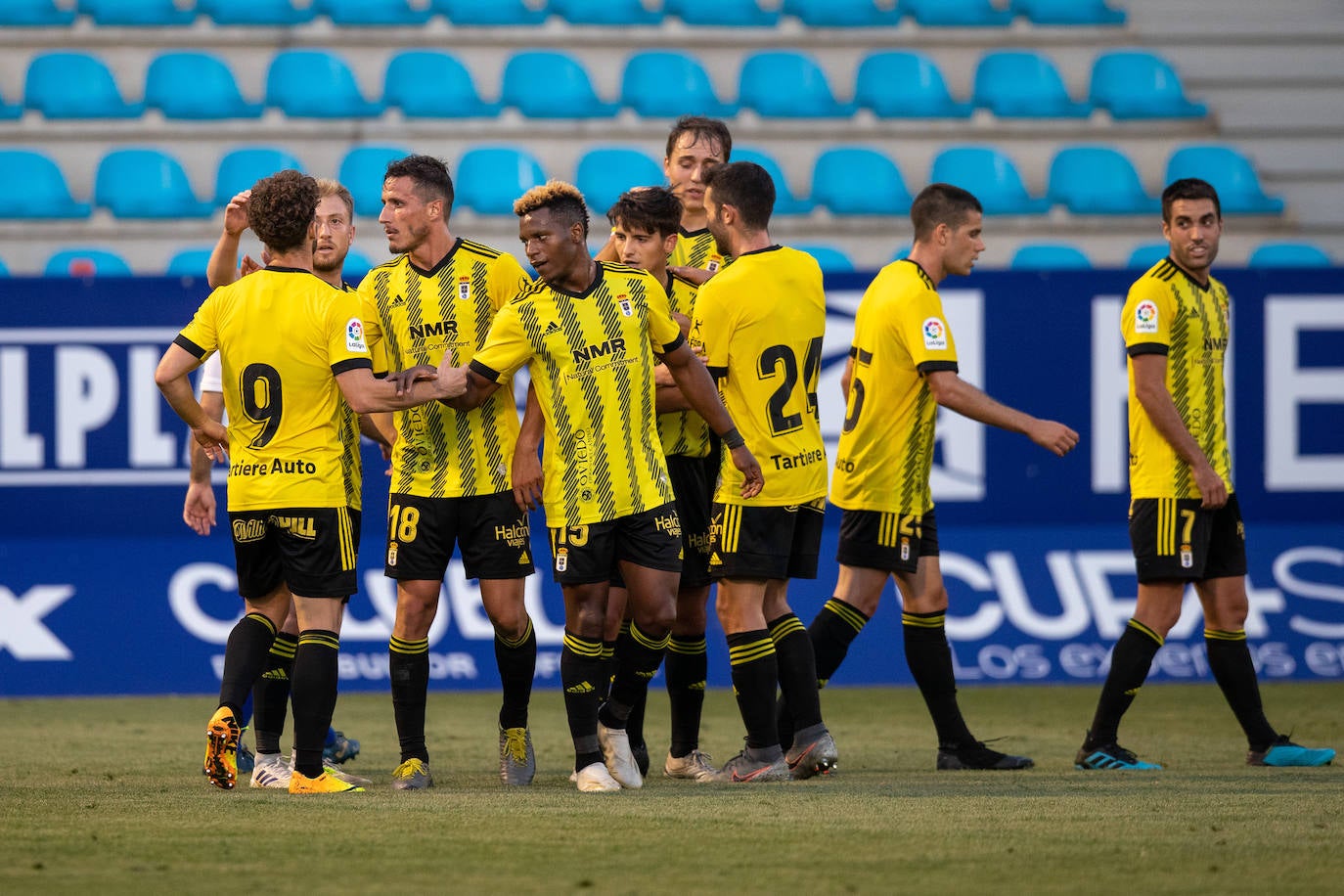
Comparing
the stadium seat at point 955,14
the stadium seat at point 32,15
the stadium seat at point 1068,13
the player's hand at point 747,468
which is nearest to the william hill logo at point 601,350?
the player's hand at point 747,468

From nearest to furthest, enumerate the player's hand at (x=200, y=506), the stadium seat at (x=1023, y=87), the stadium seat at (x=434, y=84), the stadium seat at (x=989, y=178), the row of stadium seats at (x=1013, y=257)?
the player's hand at (x=200, y=506) < the row of stadium seats at (x=1013, y=257) < the stadium seat at (x=989, y=178) < the stadium seat at (x=434, y=84) < the stadium seat at (x=1023, y=87)

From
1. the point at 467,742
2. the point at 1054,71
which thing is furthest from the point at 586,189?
the point at 467,742

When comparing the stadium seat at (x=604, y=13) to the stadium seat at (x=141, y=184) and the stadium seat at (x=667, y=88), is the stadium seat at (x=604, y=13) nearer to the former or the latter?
the stadium seat at (x=667, y=88)

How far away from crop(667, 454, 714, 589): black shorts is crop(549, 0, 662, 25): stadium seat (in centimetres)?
831

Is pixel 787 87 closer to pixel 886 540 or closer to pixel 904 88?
pixel 904 88

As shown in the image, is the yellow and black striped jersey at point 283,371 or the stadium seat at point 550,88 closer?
the yellow and black striped jersey at point 283,371

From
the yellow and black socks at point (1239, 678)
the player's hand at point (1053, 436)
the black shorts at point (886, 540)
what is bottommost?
the yellow and black socks at point (1239, 678)

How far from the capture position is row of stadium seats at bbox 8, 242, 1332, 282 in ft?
38.0

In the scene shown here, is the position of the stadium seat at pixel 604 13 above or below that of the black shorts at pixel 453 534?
above

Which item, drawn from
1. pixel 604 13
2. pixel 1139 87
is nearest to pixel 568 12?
pixel 604 13

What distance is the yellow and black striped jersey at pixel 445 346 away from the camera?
5.65 m

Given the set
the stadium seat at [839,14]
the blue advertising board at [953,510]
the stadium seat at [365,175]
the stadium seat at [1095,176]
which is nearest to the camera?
the blue advertising board at [953,510]

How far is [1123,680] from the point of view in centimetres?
643

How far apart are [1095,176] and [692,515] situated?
774cm
